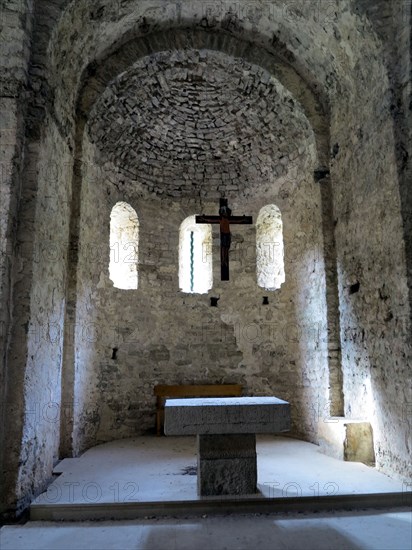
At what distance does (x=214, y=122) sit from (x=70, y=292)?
15.9 feet

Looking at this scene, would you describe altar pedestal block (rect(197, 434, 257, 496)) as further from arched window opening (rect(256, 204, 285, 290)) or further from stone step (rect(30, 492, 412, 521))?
arched window opening (rect(256, 204, 285, 290))

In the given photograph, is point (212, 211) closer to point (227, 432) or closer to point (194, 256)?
point (194, 256)

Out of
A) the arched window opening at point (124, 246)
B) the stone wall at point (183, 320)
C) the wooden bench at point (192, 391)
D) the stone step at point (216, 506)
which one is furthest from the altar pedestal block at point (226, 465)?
the arched window opening at point (124, 246)

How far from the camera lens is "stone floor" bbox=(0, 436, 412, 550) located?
13.9 ft

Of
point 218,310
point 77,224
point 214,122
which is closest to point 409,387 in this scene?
point 218,310

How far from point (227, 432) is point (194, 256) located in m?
5.76

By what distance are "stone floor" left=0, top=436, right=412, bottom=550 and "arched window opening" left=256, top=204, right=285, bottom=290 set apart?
156 inches

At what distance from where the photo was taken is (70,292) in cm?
732

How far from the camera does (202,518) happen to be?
4895 mm

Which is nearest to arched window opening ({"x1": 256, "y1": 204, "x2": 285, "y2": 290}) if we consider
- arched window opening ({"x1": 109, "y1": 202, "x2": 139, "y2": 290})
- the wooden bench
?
the wooden bench

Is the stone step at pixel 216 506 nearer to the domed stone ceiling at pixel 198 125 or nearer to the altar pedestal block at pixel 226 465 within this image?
the altar pedestal block at pixel 226 465

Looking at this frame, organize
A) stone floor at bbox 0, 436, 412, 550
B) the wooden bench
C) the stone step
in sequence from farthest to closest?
the wooden bench, the stone step, stone floor at bbox 0, 436, 412, 550

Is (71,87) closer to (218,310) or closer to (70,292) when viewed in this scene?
(70,292)

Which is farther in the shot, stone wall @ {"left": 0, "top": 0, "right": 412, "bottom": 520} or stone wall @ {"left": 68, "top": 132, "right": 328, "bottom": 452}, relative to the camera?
stone wall @ {"left": 68, "top": 132, "right": 328, "bottom": 452}
